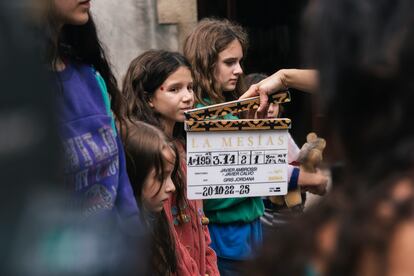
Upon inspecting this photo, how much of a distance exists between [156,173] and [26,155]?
2.82 metres

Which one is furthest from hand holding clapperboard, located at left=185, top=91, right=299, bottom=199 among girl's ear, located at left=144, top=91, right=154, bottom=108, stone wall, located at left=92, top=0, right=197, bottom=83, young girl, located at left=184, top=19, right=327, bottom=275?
stone wall, located at left=92, top=0, right=197, bottom=83

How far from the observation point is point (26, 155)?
48.4 inches

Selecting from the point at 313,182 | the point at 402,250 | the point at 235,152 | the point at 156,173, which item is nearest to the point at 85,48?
the point at 156,173

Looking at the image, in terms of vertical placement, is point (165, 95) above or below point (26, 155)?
below

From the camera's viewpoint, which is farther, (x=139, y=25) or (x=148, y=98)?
(x=139, y=25)

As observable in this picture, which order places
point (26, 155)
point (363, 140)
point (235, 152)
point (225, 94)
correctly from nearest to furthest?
1. point (26, 155)
2. point (363, 140)
3. point (235, 152)
4. point (225, 94)

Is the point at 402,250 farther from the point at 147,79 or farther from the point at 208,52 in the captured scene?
the point at 208,52

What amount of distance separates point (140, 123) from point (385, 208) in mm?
2864

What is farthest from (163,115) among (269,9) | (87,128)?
(269,9)

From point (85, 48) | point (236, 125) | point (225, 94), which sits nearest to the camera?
point (85, 48)

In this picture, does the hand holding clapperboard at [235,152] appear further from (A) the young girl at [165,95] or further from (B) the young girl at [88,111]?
(B) the young girl at [88,111]

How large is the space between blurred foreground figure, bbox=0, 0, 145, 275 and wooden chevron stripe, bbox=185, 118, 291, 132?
3095 millimetres

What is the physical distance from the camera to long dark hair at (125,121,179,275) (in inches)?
156

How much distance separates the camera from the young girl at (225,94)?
16.2 feet
